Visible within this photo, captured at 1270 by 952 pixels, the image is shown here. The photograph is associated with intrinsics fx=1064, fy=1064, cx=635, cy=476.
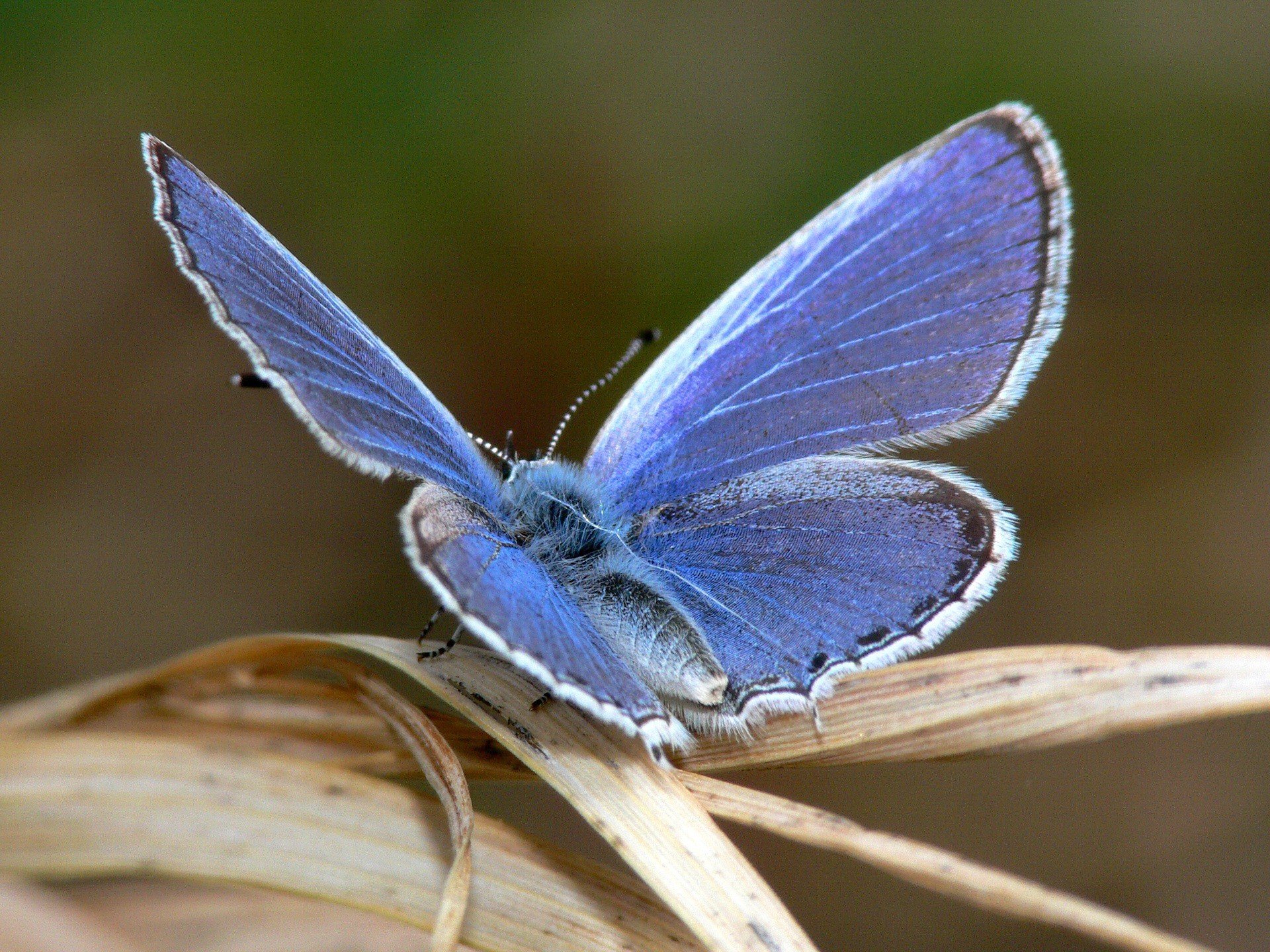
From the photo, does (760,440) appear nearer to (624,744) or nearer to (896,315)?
(896,315)

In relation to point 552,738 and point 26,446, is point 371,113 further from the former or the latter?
point 552,738

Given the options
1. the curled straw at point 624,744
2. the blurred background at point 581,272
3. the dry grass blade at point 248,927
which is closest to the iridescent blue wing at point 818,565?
the curled straw at point 624,744

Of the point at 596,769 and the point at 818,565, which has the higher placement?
the point at 596,769

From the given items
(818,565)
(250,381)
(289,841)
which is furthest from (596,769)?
(250,381)

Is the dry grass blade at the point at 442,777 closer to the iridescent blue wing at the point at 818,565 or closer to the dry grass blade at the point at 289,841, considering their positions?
the dry grass blade at the point at 289,841

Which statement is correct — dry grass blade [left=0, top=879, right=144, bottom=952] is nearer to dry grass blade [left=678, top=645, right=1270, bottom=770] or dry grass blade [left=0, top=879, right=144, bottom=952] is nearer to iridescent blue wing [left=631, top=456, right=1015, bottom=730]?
iridescent blue wing [left=631, top=456, right=1015, bottom=730]

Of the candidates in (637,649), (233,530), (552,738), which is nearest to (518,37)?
(233,530)

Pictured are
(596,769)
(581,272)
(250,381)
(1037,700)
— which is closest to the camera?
(1037,700)
